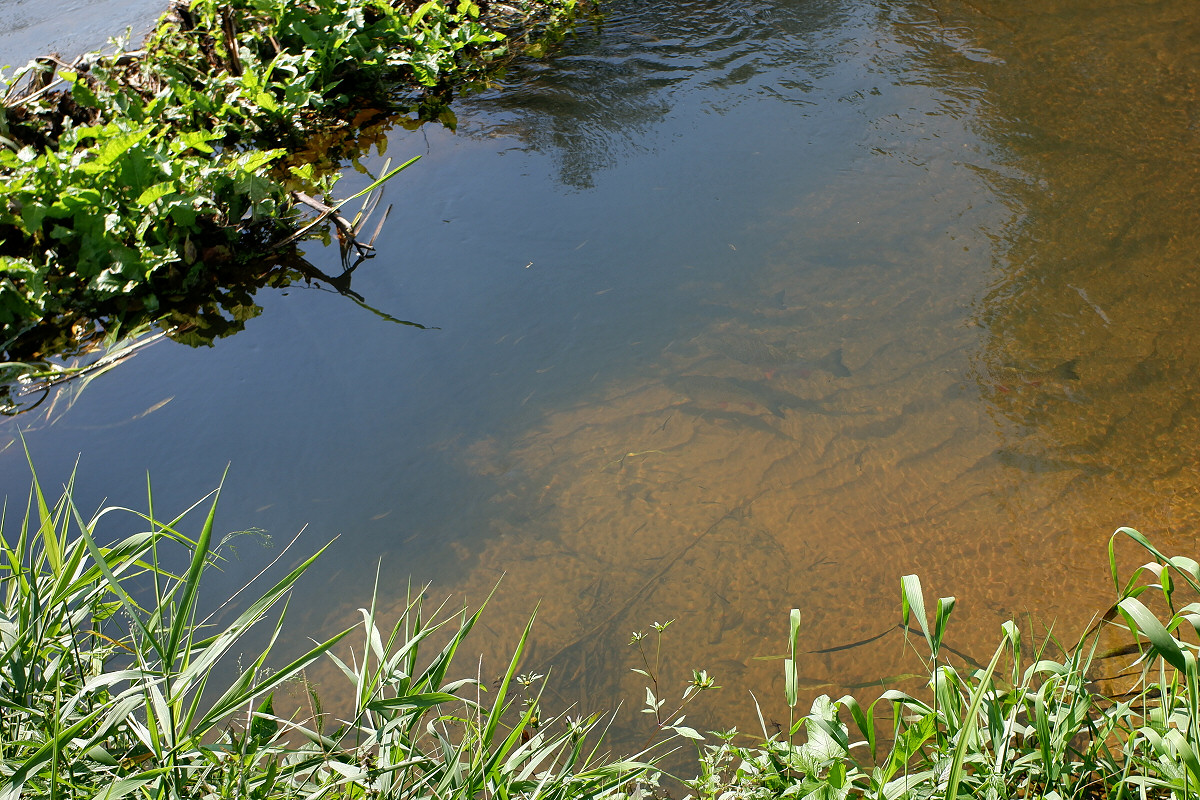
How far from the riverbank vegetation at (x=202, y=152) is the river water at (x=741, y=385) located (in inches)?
9.5

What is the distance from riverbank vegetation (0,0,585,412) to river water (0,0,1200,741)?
242 millimetres

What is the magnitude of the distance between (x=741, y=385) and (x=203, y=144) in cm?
230

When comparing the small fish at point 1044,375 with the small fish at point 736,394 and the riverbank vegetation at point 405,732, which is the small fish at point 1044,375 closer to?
the small fish at point 736,394

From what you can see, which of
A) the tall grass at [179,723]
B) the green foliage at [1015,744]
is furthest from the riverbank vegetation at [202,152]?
the green foliage at [1015,744]

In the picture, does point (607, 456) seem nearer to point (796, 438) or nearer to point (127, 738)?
point (796, 438)

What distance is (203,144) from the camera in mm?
3094

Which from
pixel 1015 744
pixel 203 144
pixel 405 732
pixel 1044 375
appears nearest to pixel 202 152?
pixel 203 144

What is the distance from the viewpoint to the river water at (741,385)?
6.42 feet

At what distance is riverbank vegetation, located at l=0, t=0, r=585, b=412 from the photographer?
9.30ft

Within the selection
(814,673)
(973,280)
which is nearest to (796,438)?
(814,673)

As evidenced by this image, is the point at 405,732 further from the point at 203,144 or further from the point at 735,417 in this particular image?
the point at 203,144

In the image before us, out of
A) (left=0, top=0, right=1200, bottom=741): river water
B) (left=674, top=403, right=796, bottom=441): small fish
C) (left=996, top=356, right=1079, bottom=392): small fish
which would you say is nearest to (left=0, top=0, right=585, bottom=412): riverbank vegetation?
(left=0, top=0, right=1200, bottom=741): river water

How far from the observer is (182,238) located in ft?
9.94

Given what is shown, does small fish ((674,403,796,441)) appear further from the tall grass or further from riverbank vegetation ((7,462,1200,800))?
the tall grass
